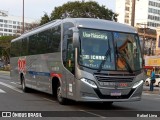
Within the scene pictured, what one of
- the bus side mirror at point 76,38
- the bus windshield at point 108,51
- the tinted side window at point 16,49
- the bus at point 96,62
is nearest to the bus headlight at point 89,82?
the bus at point 96,62

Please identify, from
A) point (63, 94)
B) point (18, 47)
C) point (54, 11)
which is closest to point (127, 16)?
point (54, 11)

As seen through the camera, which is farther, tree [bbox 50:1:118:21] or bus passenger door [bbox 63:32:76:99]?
tree [bbox 50:1:118:21]

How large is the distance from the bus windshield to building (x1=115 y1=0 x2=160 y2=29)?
12169cm

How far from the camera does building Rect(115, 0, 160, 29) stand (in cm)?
13712

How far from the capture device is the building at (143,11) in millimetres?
137125

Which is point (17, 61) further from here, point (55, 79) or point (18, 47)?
point (55, 79)

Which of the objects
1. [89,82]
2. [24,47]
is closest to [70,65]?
[89,82]

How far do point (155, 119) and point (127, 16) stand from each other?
135917mm

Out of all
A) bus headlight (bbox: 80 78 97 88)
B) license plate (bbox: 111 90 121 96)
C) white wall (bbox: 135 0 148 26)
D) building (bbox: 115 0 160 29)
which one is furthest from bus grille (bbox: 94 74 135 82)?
white wall (bbox: 135 0 148 26)

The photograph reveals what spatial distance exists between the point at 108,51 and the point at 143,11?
419ft

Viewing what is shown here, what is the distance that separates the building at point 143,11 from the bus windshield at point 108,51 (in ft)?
399

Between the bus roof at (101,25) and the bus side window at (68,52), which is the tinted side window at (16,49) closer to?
the bus side window at (68,52)

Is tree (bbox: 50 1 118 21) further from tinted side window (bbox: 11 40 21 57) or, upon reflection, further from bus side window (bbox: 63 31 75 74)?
bus side window (bbox: 63 31 75 74)

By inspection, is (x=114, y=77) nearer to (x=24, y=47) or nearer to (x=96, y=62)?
(x=96, y=62)
